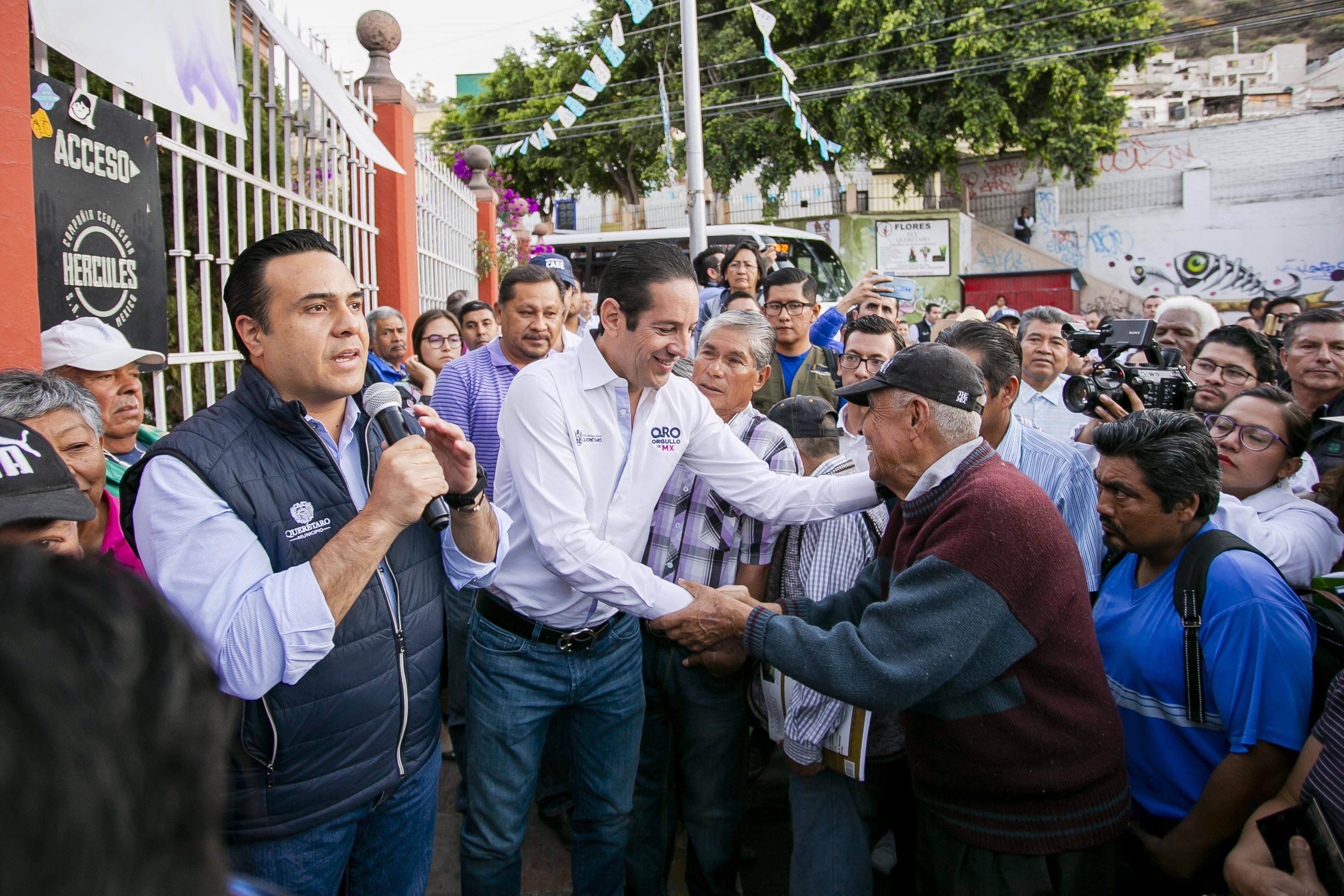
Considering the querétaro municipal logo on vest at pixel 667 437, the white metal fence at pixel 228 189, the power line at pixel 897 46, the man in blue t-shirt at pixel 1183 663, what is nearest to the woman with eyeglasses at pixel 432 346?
the white metal fence at pixel 228 189

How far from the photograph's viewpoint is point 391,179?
21.7ft

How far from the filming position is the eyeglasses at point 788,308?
4.90 metres

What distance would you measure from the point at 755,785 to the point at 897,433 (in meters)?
2.39

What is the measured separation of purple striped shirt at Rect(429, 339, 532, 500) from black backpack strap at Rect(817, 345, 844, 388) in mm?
1940

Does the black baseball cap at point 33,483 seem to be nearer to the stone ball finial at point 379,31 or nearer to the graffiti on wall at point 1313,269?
the stone ball finial at point 379,31


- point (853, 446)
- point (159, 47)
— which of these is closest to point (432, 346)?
point (159, 47)

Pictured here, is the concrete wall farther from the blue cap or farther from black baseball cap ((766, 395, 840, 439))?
black baseball cap ((766, 395, 840, 439))

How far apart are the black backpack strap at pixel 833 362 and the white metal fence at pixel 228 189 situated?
3220mm

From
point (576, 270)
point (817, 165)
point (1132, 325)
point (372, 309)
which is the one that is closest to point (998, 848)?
point (1132, 325)

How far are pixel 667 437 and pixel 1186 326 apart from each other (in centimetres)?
426

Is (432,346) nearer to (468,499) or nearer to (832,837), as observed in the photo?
(468,499)

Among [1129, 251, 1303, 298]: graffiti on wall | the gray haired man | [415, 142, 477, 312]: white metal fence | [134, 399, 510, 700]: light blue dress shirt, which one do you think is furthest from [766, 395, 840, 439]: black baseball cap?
[1129, 251, 1303, 298]: graffiti on wall

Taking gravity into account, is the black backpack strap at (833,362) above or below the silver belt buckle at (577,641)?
above

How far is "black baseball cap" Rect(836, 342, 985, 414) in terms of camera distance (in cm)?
227
